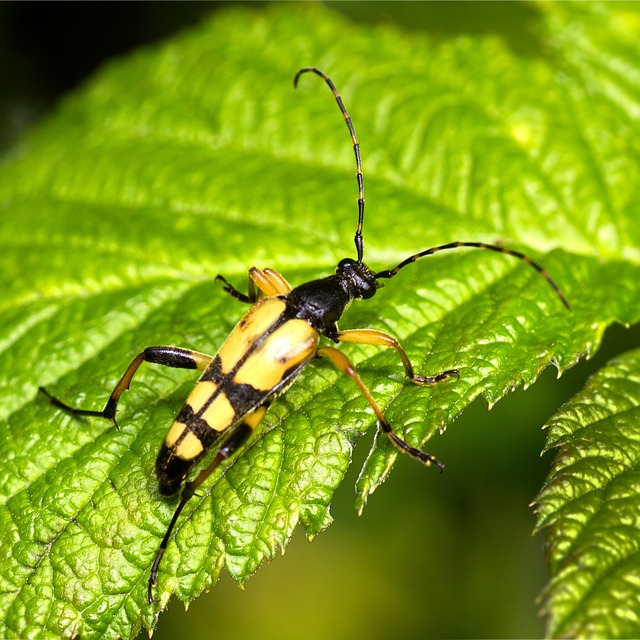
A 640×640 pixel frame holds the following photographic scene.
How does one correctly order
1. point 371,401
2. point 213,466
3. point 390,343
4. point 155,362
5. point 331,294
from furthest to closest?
1. point 331,294
2. point 155,362
3. point 390,343
4. point 371,401
5. point 213,466

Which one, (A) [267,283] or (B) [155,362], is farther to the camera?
(A) [267,283]

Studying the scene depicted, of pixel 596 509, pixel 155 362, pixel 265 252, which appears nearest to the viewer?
pixel 596 509

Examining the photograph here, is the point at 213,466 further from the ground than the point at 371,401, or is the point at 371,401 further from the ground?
the point at 213,466

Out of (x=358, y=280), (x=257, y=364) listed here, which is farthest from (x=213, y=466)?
(x=358, y=280)

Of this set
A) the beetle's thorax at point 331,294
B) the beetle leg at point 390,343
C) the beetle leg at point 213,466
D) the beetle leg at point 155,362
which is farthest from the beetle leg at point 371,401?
the beetle leg at point 155,362

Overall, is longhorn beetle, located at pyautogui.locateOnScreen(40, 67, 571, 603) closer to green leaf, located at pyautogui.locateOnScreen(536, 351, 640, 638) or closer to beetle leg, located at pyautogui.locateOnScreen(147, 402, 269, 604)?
beetle leg, located at pyautogui.locateOnScreen(147, 402, 269, 604)

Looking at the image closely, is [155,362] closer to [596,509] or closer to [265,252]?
[265,252]

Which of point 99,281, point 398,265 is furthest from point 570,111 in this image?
point 99,281

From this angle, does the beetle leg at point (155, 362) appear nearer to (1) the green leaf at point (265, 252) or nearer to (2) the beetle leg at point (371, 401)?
(1) the green leaf at point (265, 252)
